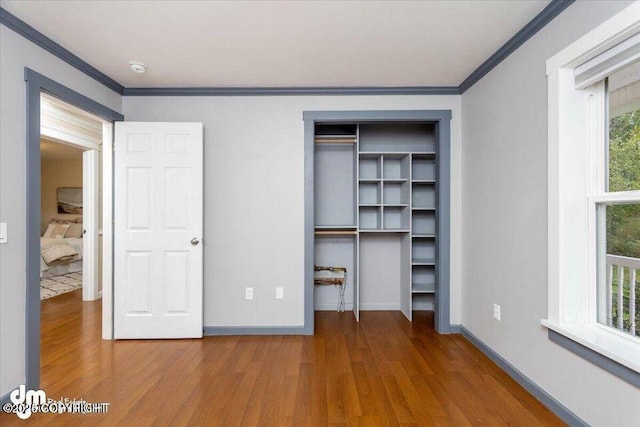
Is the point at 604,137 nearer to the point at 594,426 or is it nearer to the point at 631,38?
the point at 631,38

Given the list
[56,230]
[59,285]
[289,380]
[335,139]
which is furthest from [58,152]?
[289,380]

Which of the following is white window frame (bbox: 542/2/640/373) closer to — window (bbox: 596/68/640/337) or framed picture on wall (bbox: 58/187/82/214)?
window (bbox: 596/68/640/337)

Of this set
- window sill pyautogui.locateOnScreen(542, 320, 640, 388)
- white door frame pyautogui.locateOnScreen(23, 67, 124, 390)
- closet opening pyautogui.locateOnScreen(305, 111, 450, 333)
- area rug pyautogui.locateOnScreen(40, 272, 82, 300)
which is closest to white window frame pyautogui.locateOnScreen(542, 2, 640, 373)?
window sill pyautogui.locateOnScreen(542, 320, 640, 388)

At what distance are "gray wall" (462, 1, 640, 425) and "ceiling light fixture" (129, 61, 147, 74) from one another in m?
2.94

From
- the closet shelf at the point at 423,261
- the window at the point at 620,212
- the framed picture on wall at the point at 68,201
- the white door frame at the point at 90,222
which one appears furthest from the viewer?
the framed picture on wall at the point at 68,201

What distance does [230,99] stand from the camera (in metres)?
3.40

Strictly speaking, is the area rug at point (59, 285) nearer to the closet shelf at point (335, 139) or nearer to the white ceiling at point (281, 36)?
the white ceiling at point (281, 36)

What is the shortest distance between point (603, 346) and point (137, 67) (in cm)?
370

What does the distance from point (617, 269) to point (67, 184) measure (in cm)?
935

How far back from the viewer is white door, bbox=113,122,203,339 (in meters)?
3.22

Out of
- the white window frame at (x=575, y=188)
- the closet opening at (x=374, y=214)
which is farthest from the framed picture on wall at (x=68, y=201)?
the white window frame at (x=575, y=188)

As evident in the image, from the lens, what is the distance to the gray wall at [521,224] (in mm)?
1803

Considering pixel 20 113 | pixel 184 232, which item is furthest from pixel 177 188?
pixel 20 113

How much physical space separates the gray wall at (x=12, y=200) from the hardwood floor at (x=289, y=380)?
330 millimetres
